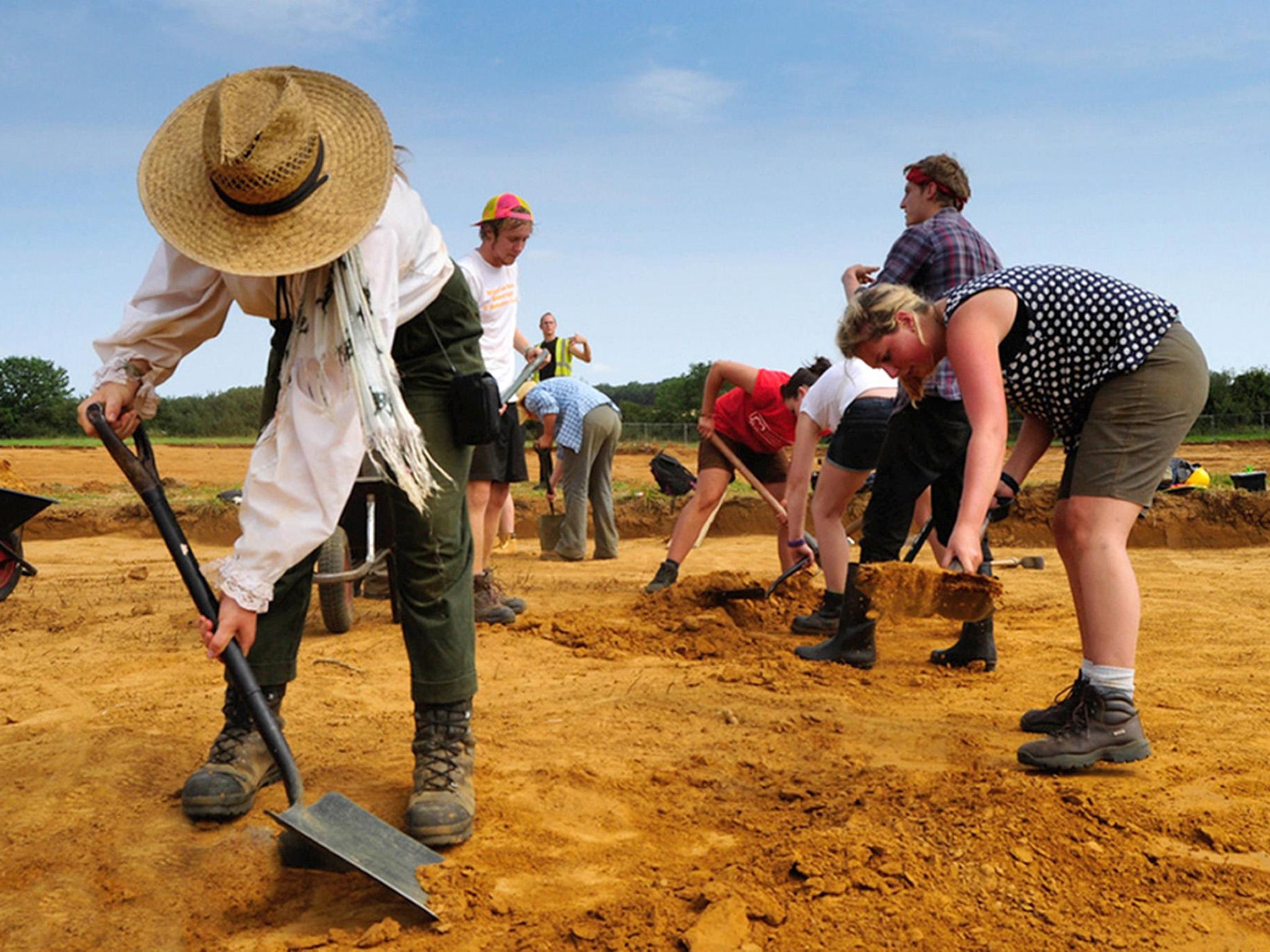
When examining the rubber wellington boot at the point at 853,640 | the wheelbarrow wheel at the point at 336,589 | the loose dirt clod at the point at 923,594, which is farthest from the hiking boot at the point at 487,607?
the loose dirt clod at the point at 923,594

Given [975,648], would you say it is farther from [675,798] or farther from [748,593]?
[675,798]

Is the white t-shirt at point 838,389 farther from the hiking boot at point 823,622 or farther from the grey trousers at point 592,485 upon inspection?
the grey trousers at point 592,485

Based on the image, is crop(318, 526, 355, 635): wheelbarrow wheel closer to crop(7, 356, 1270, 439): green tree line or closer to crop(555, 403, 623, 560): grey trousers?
crop(555, 403, 623, 560): grey trousers

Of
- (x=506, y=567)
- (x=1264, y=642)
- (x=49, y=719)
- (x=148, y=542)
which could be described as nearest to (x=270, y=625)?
(x=49, y=719)

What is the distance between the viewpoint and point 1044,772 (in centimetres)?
304

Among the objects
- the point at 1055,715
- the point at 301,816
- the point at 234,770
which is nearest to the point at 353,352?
the point at 301,816

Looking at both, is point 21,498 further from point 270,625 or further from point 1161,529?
point 1161,529

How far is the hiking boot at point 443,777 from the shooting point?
8.50ft

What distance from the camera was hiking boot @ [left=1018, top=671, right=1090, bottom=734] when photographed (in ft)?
10.3

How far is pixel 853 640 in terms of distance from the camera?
14.9ft

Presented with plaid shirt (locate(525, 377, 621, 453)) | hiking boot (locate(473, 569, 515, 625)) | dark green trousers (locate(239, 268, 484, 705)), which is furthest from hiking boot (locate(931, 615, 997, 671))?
plaid shirt (locate(525, 377, 621, 453))

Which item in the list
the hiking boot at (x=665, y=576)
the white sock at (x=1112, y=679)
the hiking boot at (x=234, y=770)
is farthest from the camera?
the hiking boot at (x=665, y=576)

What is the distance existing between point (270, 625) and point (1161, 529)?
8.82m

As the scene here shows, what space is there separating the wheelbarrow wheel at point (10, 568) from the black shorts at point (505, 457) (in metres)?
2.34
